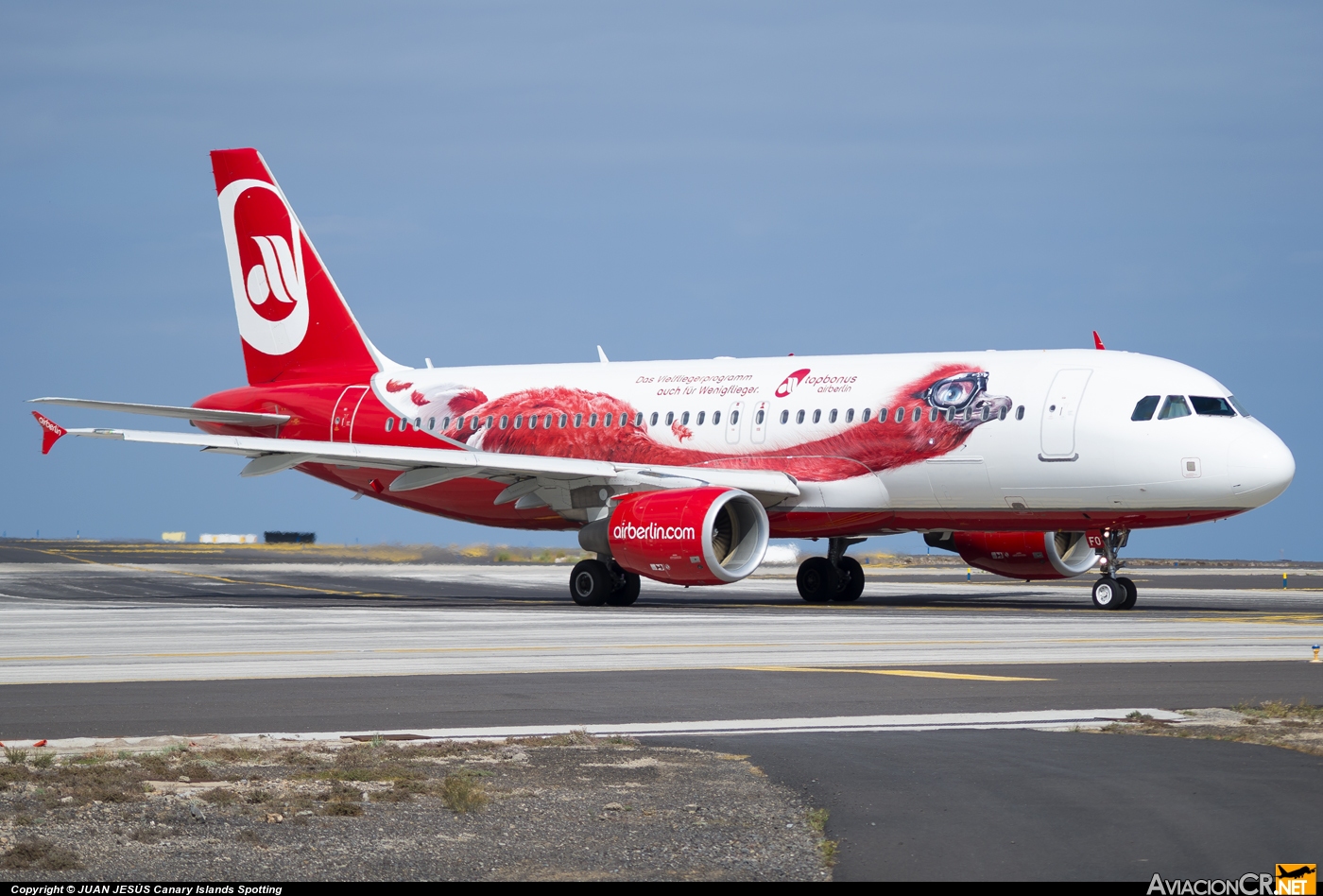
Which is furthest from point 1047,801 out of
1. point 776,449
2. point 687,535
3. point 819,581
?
point 819,581

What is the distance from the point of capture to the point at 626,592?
2634cm

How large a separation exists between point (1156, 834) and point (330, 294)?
28.1 metres

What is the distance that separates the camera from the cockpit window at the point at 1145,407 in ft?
75.8

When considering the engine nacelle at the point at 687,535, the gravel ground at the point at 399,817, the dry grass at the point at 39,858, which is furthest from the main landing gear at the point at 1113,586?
the dry grass at the point at 39,858

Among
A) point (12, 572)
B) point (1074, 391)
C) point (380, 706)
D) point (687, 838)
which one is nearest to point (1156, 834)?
point (687, 838)

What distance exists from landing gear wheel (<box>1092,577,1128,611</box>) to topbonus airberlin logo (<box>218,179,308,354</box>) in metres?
17.6

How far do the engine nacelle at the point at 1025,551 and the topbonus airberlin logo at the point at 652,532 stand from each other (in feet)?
21.5

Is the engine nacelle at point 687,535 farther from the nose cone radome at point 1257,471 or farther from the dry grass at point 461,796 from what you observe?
the dry grass at point 461,796

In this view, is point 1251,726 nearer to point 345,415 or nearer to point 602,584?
point 602,584

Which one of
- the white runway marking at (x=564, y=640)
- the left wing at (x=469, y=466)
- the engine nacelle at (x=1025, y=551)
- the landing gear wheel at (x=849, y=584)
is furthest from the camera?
the landing gear wheel at (x=849, y=584)

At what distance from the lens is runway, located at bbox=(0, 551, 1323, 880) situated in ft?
22.7

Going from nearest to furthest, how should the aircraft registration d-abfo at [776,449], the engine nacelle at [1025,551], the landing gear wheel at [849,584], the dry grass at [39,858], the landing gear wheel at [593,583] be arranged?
the dry grass at [39,858] → the aircraft registration d-abfo at [776,449] → the landing gear wheel at [593,583] → the engine nacelle at [1025,551] → the landing gear wheel at [849,584]

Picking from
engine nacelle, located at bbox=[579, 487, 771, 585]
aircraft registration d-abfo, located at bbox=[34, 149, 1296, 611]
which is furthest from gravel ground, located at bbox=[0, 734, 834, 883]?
aircraft registration d-abfo, located at bbox=[34, 149, 1296, 611]

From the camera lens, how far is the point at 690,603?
2702 centimetres
